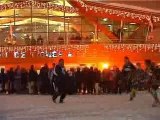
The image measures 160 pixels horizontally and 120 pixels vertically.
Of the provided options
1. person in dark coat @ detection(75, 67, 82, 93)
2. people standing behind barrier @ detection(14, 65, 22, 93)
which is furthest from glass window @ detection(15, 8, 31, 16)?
person in dark coat @ detection(75, 67, 82, 93)

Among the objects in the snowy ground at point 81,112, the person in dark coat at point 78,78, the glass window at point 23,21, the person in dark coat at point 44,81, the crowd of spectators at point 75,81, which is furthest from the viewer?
the glass window at point 23,21

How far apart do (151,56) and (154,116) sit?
58.0 feet

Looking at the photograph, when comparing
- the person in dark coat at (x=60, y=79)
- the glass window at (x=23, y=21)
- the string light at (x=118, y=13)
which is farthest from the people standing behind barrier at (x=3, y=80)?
the glass window at (x=23, y=21)

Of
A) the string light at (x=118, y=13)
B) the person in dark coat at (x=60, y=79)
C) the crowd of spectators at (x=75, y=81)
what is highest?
the string light at (x=118, y=13)

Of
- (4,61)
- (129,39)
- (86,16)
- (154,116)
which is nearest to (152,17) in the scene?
(129,39)

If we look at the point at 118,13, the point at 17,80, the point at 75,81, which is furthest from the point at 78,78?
the point at 118,13

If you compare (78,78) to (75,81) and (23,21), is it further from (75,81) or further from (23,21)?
(23,21)

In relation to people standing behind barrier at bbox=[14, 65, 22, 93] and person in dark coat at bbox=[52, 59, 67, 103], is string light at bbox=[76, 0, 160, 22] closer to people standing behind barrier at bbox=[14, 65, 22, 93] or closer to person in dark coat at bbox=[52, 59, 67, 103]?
people standing behind barrier at bbox=[14, 65, 22, 93]

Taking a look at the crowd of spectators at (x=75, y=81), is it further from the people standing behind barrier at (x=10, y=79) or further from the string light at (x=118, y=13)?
the string light at (x=118, y=13)

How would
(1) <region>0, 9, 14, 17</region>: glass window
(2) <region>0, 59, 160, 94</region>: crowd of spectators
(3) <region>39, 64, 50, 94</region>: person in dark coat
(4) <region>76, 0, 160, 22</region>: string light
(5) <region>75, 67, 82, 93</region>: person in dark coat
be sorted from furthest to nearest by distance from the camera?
(1) <region>0, 9, 14, 17</region>: glass window < (4) <region>76, 0, 160, 22</region>: string light < (5) <region>75, 67, 82, 93</region>: person in dark coat < (2) <region>0, 59, 160, 94</region>: crowd of spectators < (3) <region>39, 64, 50, 94</region>: person in dark coat

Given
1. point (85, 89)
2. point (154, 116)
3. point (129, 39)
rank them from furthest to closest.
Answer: point (129, 39) < point (85, 89) < point (154, 116)

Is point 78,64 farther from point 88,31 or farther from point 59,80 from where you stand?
point 59,80

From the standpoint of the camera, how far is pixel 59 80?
803 inches

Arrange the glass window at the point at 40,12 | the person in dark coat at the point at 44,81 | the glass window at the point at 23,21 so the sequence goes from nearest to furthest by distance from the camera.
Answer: the person in dark coat at the point at 44,81 < the glass window at the point at 40,12 < the glass window at the point at 23,21
